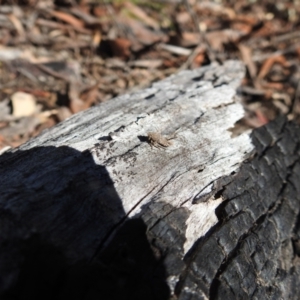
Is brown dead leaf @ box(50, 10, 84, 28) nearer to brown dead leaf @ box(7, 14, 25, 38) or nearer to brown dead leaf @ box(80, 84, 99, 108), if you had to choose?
brown dead leaf @ box(7, 14, 25, 38)

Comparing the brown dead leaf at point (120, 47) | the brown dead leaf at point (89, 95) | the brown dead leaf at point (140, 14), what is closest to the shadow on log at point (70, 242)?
the brown dead leaf at point (89, 95)

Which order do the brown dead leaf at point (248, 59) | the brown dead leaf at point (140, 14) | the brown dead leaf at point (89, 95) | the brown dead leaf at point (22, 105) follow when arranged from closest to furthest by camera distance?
1. the brown dead leaf at point (22, 105)
2. the brown dead leaf at point (89, 95)
3. the brown dead leaf at point (248, 59)
4. the brown dead leaf at point (140, 14)

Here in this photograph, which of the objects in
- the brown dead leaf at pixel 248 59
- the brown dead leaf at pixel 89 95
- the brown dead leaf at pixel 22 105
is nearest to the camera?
the brown dead leaf at pixel 22 105

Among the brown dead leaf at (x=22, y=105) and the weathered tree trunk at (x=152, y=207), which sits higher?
the brown dead leaf at (x=22, y=105)

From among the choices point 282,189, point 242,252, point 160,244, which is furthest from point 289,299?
point 160,244

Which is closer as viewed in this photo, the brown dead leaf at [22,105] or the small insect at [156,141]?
the small insect at [156,141]

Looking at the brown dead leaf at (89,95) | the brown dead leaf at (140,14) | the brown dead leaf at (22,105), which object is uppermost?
the brown dead leaf at (140,14)

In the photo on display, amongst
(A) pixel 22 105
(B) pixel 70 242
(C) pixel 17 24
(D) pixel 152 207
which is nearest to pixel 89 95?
(A) pixel 22 105

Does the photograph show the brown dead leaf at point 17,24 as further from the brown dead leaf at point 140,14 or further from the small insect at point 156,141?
the small insect at point 156,141
